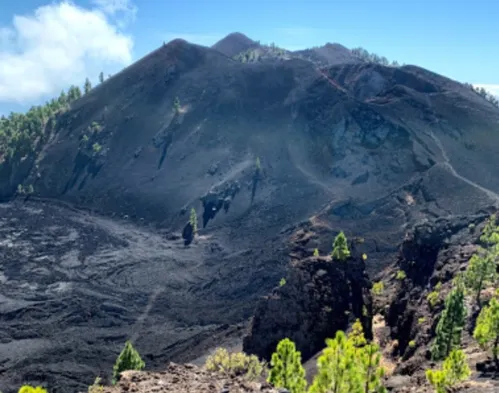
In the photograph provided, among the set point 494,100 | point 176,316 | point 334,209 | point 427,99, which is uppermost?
point 494,100

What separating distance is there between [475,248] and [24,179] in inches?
4241

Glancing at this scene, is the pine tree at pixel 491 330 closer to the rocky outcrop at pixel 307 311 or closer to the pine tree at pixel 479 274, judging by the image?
the pine tree at pixel 479 274

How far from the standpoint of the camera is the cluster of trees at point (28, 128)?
136 meters

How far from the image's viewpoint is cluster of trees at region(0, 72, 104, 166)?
13550 cm

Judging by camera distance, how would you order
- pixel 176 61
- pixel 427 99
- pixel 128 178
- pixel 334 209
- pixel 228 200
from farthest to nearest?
pixel 176 61 < pixel 427 99 < pixel 128 178 < pixel 228 200 < pixel 334 209

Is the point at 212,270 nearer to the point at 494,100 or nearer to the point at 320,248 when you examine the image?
the point at 320,248

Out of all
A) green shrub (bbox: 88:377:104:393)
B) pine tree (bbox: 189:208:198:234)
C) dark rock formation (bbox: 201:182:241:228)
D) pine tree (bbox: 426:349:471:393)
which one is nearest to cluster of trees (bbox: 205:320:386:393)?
pine tree (bbox: 426:349:471:393)

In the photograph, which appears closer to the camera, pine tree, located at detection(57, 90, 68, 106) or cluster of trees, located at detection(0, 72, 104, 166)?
cluster of trees, located at detection(0, 72, 104, 166)

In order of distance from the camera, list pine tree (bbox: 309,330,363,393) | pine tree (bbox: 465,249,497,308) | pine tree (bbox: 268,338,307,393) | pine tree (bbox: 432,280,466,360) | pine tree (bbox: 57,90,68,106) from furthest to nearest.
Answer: pine tree (bbox: 57,90,68,106), pine tree (bbox: 465,249,497,308), pine tree (bbox: 432,280,466,360), pine tree (bbox: 268,338,307,393), pine tree (bbox: 309,330,363,393)

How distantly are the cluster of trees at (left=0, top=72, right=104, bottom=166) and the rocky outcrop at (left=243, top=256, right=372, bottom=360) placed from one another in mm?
101006

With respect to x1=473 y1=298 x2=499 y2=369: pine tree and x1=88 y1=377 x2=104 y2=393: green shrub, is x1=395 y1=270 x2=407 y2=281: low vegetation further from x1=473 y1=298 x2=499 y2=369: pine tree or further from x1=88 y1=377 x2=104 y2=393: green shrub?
x1=88 y1=377 x2=104 y2=393: green shrub

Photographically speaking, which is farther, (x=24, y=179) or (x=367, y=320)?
(x=24, y=179)

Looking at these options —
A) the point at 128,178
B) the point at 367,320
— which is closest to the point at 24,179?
the point at 128,178

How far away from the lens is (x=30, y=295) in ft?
247
